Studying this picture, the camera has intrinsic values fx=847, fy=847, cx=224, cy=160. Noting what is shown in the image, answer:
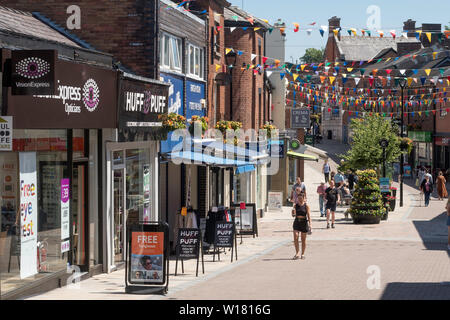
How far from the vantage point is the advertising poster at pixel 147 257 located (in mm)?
14227

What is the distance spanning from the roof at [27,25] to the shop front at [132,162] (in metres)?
1.75

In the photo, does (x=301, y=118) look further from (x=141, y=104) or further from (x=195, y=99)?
(x=141, y=104)

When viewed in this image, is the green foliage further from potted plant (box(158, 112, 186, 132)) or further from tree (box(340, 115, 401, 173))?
tree (box(340, 115, 401, 173))

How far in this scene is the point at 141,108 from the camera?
18359 mm

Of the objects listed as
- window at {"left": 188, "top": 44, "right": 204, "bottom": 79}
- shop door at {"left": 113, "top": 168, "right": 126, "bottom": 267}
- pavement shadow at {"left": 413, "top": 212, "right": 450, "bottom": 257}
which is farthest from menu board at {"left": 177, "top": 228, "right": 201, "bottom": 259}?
window at {"left": 188, "top": 44, "right": 204, "bottom": 79}

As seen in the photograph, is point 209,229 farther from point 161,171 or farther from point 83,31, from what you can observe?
point 83,31

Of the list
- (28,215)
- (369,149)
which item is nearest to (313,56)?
(369,149)

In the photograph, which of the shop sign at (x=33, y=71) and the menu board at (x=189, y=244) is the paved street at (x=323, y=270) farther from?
the shop sign at (x=33, y=71)

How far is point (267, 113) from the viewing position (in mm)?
44094

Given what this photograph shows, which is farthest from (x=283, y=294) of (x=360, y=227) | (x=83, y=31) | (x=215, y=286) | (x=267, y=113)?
(x=267, y=113)

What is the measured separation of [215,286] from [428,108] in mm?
66574

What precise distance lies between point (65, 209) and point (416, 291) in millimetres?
6193

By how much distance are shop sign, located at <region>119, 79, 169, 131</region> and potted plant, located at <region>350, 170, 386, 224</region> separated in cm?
1283

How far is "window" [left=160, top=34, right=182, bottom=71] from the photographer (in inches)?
859
